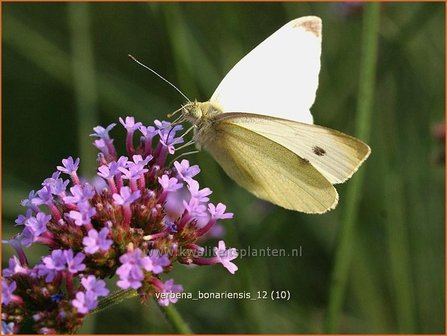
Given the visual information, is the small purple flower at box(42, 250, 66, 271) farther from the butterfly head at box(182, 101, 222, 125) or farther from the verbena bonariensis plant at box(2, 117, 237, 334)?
the butterfly head at box(182, 101, 222, 125)

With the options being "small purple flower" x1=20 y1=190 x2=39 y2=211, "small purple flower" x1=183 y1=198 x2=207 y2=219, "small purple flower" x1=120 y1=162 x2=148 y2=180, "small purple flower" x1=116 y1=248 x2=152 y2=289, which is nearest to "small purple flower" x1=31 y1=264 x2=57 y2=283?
"small purple flower" x1=116 y1=248 x2=152 y2=289

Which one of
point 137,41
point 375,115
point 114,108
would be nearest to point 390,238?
point 375,115

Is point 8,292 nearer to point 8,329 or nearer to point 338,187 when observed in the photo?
point 8,329

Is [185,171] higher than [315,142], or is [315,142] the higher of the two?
[315,142]

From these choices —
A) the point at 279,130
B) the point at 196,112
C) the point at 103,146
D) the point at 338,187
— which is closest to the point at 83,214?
the point at 103,146

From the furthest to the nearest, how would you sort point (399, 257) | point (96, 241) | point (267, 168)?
point (399, 257), point (267, 168), point (96, 241)
